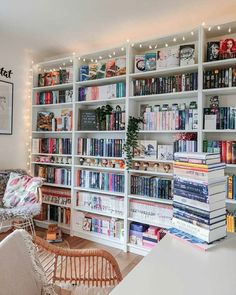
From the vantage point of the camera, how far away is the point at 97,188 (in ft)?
10.1

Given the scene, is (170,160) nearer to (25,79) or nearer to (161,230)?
(161,230)

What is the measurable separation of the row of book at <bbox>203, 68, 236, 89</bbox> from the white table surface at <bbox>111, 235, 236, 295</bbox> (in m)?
1.66

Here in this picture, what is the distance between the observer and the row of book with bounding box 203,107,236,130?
2.30 meters

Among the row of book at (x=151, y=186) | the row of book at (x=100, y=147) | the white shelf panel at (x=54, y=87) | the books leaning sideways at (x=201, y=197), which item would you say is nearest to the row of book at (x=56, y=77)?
the white shelf panel at (x=54, y=87)

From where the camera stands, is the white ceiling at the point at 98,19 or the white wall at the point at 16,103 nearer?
the white ceiling at the point at 98,19

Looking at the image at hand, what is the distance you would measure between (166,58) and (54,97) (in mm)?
1606


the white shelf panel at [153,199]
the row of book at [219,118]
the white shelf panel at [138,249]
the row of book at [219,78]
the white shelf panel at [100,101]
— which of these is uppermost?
the row of book at [219,78]

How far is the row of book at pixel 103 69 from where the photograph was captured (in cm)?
291

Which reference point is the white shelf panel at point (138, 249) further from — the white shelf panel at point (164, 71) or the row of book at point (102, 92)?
the white shelf panel at point (164, 71)

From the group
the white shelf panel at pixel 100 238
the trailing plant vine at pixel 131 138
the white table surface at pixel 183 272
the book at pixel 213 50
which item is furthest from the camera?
the white shelf panel at pixel 100 238

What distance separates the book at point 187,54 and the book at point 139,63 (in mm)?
428

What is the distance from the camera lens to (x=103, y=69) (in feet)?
9.96

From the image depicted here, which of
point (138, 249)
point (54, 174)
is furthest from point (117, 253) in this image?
point (54, 174)

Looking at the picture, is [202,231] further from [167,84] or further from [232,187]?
[167,84]
